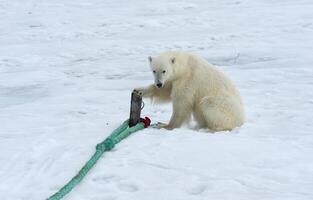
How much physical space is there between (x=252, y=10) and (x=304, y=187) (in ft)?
38.4

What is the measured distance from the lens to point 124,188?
14.0 feet

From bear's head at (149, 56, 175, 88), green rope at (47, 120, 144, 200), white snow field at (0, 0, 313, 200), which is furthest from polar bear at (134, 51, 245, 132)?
green rope at (47, 120, 144, 200)

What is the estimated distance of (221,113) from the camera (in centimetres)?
617

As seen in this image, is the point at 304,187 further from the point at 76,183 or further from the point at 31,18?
the point at 31,18

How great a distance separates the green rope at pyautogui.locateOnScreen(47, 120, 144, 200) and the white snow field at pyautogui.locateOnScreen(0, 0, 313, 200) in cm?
6

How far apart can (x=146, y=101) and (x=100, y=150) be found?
9.30 ft

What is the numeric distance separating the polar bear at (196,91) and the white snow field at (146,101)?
0.21m

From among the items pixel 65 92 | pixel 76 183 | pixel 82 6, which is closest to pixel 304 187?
pixel 76 183

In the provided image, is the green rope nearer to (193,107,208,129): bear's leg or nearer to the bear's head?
the bear's head

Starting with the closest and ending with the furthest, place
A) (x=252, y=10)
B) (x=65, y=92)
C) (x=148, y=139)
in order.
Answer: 1. (x=148, y=139)
2. (x=65, y=92)
3. (x=252, y=10)

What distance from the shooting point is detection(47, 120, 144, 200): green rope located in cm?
413

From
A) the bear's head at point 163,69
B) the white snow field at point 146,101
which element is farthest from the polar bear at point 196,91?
the white snow field at point 146,101

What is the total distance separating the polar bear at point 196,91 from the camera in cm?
617

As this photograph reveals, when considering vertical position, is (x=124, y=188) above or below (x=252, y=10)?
below
